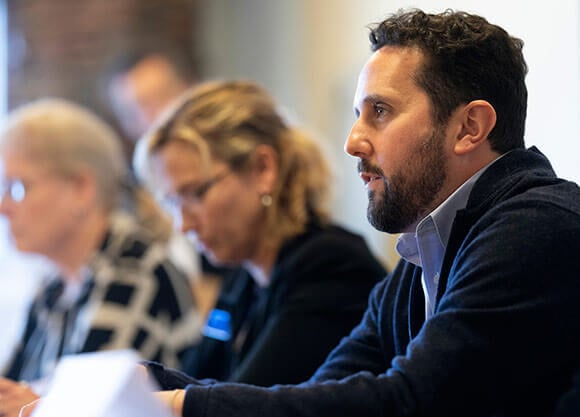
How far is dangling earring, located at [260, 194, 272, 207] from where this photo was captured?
2.03 metres

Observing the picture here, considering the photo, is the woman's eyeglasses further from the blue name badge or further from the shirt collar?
the shirt collar

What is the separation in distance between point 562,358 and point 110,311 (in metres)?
1.44

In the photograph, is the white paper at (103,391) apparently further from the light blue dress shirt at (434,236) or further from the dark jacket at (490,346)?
the light blue dress shirt at (434,236)

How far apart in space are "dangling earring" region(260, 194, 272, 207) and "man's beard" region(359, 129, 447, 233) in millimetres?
870

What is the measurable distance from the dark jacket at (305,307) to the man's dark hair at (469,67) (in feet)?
2.29

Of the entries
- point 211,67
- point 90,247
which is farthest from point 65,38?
point 90,247

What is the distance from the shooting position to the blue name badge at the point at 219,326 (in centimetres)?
213

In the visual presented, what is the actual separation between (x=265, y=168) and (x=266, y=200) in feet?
0.23

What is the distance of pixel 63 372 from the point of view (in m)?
0.96

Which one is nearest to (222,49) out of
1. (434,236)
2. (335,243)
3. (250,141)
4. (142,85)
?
(142,85)

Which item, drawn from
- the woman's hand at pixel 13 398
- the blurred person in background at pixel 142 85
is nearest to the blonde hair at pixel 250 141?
the woman's hand at pixel 13 398

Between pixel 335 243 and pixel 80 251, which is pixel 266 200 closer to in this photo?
pixel 335 243

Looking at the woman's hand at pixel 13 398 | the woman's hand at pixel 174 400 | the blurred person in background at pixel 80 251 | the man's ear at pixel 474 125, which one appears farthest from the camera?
the blurred person in background at pixel 80 251

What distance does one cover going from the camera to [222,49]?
4805 millimetres
